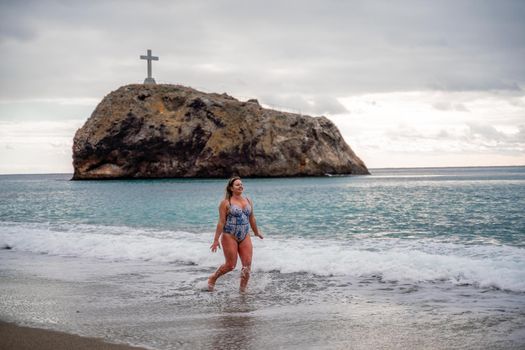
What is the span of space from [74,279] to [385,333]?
6.16m

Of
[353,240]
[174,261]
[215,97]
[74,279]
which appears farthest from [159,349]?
[215,97]

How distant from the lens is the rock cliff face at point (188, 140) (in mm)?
95938

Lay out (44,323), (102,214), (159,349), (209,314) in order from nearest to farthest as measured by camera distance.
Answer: (159,349)
(44,323)
(209,314)
(102,214)

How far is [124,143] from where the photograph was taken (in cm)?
9562

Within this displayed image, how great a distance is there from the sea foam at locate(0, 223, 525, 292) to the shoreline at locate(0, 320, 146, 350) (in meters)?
5.36

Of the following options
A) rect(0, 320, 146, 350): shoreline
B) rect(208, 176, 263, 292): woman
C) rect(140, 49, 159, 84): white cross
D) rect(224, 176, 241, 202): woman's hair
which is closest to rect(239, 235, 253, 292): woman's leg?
rect(208, 176, 263, 292): woman

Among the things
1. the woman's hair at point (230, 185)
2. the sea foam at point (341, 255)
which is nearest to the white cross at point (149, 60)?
the sea foam at point (341, 255)

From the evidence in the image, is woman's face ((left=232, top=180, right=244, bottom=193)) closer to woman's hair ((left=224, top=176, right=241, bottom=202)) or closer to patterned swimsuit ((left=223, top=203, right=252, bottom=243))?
woman's hair ((left=224, top=176, right=241, bottom=202))

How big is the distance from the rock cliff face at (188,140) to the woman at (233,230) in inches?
3365

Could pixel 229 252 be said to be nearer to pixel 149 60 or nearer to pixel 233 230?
pixel 233 230

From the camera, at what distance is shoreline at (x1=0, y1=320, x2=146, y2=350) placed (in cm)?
525

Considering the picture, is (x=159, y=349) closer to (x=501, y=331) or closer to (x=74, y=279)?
(x=501, y=331)

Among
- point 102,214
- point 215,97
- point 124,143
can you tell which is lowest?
point 102,214

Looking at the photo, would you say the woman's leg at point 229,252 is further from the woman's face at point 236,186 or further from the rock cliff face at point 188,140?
the rock cliff face at point 188,140
